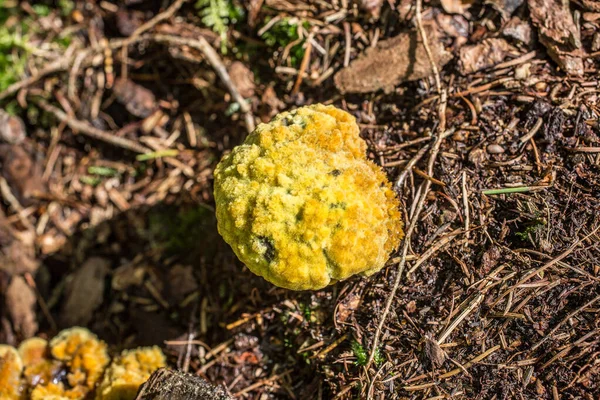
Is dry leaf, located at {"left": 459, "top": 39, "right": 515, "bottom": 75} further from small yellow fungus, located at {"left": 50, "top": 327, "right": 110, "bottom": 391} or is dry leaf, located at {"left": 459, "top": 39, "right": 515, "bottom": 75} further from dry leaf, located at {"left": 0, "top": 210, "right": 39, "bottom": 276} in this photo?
dry leaf, located at {"left": 0, "top": 210, "right": 39, "bottom": 276}

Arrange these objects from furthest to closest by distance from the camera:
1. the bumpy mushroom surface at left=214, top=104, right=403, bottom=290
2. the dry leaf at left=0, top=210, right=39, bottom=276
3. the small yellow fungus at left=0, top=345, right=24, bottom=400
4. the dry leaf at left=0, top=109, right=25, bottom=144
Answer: the dry leaf at left=0, top=109, right=25, bottom=144 < the dry leaf at left=0, top=210, right=39, bottom=276 < the small yellow fungus at left=0, top=345, right=24, bottom=400 < the bumpy mushroom surface at left=214, top=104, right=403, bottom=290

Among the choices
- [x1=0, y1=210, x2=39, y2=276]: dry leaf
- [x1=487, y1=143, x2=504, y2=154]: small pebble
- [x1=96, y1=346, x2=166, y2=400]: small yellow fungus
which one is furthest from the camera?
[x1=0, y1=210, x2=39, y2=276]: dry leaf

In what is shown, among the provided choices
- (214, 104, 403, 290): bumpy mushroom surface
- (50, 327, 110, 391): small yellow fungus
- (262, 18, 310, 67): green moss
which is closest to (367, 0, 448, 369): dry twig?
(214, 104, 403, 290): bumpy mushroom surface

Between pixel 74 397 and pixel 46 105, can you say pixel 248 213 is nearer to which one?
pixel 74 397

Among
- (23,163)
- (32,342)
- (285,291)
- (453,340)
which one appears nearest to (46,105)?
(23,163)

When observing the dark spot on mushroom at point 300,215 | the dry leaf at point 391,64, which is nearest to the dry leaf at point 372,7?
the dry leaf at point 391,64
